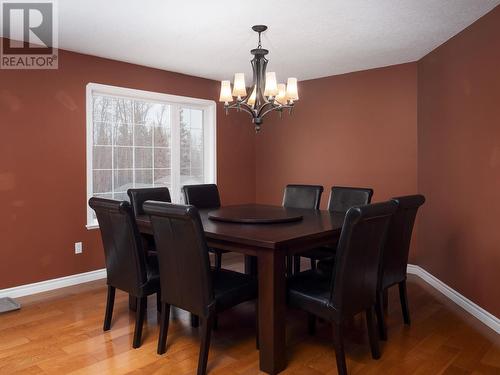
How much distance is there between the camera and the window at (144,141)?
433 centimetres

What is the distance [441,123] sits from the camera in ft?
12.8

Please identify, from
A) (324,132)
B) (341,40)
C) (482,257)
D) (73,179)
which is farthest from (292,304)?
(324,132)

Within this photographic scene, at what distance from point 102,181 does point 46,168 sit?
634 millimetres

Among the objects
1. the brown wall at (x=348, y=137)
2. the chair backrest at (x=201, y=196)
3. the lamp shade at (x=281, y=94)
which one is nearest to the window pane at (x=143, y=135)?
the chair backrest at (x=201, y=196)

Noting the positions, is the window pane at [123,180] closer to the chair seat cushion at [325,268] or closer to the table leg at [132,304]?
the table leg at [132,304]

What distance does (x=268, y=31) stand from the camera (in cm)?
343

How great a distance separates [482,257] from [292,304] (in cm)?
177

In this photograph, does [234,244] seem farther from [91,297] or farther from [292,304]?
[91,297]

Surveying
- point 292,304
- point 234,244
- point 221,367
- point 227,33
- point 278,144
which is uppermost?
point 227,33

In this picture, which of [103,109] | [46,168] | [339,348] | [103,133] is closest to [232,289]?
[339,348]

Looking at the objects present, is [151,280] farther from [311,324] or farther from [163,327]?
[311,324]

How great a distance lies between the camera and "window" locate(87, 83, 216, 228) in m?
4.33

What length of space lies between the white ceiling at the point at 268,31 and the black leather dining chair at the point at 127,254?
1481 millimetres

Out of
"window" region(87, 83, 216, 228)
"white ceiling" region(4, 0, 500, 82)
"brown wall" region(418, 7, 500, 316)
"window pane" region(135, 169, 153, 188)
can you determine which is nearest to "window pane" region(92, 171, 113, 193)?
"window" region(87, 83, 216, 228)
